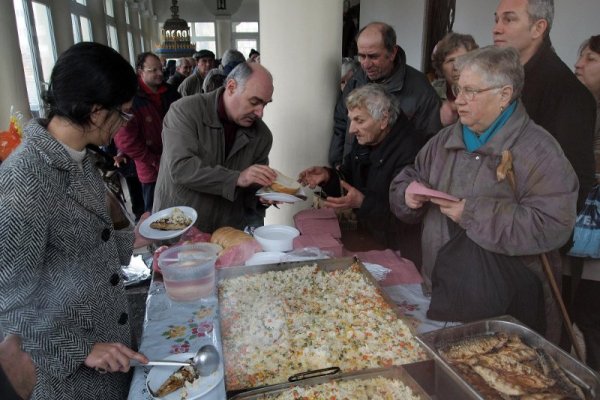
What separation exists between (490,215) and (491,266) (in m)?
0.20

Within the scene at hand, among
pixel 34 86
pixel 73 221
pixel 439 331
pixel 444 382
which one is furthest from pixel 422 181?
pixel 34 86

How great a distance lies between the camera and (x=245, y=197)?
2523 mm

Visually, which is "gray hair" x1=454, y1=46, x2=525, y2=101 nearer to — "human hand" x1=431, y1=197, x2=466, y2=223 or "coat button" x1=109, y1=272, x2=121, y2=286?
"human hand" x1=431, y1=197, x2=466, y2=223

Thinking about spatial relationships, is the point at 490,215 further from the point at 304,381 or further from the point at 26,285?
the point at 26,285

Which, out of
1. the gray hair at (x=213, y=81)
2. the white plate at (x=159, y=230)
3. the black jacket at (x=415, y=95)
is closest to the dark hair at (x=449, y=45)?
the black jacket at (x=415, y=95)

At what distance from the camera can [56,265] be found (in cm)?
115

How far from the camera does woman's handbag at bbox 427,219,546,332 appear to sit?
1465 millimetres

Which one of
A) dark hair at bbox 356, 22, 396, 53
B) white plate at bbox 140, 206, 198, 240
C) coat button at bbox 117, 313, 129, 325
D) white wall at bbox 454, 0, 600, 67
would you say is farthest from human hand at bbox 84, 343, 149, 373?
dark hair at bbox 356, 22, 396, 53

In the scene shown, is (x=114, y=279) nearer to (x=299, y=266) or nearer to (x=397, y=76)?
(x=299, y=266)

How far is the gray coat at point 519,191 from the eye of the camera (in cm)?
139

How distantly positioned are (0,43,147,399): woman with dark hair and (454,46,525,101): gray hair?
116cm

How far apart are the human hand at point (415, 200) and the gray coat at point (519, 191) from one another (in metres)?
0.12

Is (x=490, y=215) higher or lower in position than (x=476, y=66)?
lower

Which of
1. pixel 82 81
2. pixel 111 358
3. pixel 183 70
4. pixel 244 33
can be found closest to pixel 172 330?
pixel 111 358
